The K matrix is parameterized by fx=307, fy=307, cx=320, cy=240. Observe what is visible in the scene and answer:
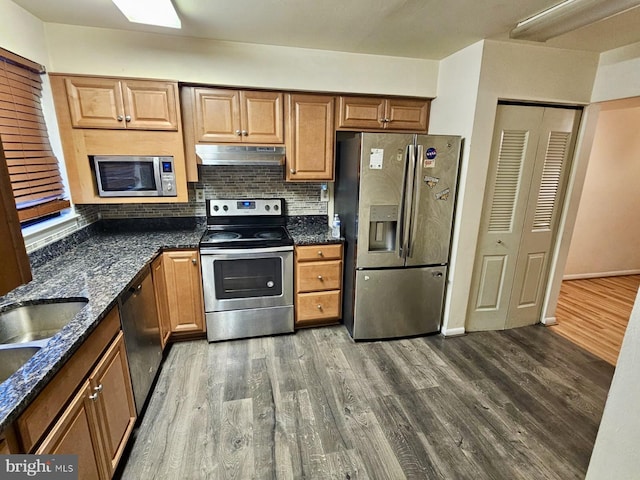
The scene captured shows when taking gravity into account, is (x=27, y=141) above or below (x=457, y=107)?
below

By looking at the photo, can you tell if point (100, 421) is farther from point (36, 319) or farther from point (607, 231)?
point (607, 231)

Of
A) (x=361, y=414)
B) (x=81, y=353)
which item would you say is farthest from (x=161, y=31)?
(x=361, y=414)

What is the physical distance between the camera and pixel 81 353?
1.20m

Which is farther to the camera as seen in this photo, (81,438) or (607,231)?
(607,231)

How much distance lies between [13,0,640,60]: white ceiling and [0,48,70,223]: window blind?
42 cm

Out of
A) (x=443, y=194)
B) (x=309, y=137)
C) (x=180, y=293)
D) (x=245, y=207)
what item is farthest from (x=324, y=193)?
(x=180, y=293)

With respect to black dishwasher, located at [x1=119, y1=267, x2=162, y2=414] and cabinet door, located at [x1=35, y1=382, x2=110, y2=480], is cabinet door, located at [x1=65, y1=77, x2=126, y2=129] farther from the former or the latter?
cabinet door, located at [x1=35, y1=382, x2=110, y2=480]

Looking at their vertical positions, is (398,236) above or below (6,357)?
above

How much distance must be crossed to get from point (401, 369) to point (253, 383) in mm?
1112

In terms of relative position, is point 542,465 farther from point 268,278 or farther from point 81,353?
point 81,353

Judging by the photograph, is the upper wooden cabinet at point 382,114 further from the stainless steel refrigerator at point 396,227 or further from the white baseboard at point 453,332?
the white baseboard at point 453,332

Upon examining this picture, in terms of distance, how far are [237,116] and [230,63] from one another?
380 mm

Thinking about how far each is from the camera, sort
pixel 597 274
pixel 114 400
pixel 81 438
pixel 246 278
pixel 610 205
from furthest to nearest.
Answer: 1. pixel 597 274
2. pixel 610 205
3. pixel 246 278
4. pixel 114 400
5. pixel 81 438

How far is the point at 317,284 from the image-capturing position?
2.76m
